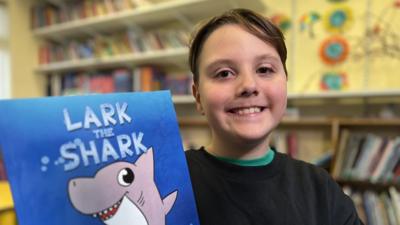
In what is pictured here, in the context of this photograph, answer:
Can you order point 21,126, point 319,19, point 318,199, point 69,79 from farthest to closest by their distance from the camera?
point 69,79 → point 319,19 → point 318,199 → point 21,126

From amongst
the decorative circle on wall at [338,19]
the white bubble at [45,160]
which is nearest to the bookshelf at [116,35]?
the decorative circle on wall at [338,19]

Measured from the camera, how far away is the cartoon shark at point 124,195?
44 centimetres

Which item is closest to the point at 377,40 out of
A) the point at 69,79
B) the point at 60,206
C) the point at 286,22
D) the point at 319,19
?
the point at 319,19

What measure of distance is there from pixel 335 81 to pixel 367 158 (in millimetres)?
509

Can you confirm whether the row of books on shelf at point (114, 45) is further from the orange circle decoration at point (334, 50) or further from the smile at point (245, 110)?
the smile at point (245, 110)

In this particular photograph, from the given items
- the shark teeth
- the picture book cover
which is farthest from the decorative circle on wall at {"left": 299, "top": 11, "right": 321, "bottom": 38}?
the shark teeth

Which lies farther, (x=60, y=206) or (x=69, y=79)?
(x=69, y=79)

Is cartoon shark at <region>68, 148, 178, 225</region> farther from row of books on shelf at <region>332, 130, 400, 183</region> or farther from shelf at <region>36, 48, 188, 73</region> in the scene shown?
shelf at <region>36, 48, 188, 73</region>

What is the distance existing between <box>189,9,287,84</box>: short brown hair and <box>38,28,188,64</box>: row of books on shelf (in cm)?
153

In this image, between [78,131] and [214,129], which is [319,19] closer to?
[214,129]

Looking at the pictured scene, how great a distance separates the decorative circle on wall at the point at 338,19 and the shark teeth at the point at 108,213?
1.86 metres

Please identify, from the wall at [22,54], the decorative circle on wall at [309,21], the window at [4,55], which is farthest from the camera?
the window at [4,55]

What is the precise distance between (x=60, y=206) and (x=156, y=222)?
146 mm

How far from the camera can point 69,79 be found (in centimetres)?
307
